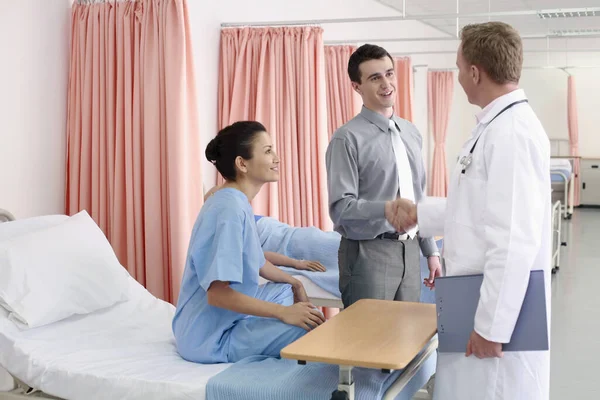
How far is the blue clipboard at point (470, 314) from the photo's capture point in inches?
75.9

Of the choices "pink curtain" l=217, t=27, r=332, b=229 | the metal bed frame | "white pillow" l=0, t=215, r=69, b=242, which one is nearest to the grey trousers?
"white pillow" l=0, t=215, r=69, b=242

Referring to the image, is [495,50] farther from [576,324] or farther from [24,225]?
[576,324]

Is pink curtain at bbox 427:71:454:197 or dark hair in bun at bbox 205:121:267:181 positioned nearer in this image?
dark hair in bun at bbox 205:121:267:181

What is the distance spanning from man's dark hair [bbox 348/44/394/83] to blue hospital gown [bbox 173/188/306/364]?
2.32 ft

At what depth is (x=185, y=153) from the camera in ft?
12.8

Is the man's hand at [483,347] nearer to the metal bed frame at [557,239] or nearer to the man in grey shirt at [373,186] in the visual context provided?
the man in grey shirt at [373,186]

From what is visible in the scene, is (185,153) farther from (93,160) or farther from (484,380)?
(484,380)

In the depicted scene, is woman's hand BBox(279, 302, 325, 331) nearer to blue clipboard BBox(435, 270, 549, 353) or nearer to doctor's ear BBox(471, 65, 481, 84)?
blue clipboard BBox(435, 270, 549, 353)

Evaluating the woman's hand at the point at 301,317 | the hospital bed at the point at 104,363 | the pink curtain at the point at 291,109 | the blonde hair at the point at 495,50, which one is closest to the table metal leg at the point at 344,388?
the hospital bed at the point at 104,363

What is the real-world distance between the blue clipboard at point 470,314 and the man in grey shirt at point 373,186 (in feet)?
2.36

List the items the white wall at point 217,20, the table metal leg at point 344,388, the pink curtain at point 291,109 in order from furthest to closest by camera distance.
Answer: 1. the white wall at point 217,20
2. the pink curtain at point 291,109
3. the table metal leg at point 344,388

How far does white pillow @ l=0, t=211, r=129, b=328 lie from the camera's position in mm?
2889

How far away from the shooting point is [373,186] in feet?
9.41

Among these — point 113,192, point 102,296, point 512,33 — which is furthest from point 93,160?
point 512,33
